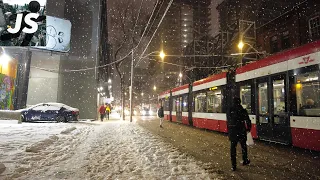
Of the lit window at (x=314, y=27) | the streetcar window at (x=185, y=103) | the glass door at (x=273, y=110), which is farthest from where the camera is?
the lit window at (x=314, y=27)

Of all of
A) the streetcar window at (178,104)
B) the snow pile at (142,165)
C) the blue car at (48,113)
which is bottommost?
the snow pile at (142,165)

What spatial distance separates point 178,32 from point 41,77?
105763 millimetres

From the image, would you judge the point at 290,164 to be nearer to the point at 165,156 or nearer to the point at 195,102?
the point at 165,156

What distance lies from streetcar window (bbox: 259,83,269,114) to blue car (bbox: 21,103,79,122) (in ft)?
53.3

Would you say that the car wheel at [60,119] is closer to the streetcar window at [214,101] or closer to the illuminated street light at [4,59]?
the illuminated street light at [4,59]

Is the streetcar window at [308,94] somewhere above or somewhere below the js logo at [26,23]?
below

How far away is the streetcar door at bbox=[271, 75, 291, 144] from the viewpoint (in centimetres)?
794

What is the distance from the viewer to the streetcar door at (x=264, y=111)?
8.83 metres

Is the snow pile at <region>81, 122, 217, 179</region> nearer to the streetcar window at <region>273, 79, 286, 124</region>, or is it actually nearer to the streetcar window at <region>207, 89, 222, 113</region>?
the streetcar window at <region>273, 79, 286, 124</region>

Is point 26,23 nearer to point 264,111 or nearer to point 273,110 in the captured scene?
point 264,111

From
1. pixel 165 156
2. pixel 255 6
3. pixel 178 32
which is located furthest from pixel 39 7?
pixel 178 32

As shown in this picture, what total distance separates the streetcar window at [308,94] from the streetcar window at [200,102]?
284 inches

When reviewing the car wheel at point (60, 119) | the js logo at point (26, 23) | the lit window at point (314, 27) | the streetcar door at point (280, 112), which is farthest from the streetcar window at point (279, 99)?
the lit window at point (314, 27)

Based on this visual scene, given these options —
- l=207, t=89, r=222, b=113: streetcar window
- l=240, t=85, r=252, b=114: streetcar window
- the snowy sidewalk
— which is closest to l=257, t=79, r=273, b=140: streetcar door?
l=240, t=85, r=252, b=114: streetcar window
